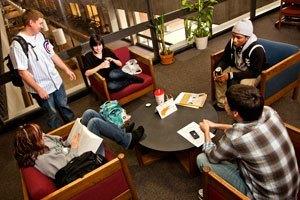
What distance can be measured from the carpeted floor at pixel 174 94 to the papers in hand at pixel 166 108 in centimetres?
47

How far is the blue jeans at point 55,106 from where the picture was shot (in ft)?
9.86

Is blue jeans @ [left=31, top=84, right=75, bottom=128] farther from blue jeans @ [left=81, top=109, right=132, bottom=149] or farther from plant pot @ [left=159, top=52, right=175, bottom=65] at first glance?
plant pot @ [left=159, top=52, right=175, bottom=65]

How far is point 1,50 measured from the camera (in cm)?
416

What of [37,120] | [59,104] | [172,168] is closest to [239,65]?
[172,168]

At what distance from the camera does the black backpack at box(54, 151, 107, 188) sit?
1.94m

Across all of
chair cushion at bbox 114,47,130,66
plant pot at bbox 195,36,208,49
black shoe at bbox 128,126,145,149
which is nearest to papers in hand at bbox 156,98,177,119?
black shoe at bbox 128,126,145,149

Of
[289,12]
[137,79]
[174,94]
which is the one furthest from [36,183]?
[289,12]

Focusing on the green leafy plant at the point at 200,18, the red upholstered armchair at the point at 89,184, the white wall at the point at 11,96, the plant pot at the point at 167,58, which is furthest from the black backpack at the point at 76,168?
the green leafy plant at the point at 200,18

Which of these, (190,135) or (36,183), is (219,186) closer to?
(190,135)

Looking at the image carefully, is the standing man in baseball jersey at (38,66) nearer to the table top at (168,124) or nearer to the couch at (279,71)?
the table top at (168,124)

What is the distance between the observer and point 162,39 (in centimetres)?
454

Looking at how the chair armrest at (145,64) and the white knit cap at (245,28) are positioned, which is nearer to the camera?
the white knit cap at (245,28)

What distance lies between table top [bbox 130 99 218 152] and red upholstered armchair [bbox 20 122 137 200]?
1.56 ft

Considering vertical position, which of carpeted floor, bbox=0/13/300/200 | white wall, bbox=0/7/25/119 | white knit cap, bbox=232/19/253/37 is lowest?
carpeted floor, bbox=0/13/300/200
